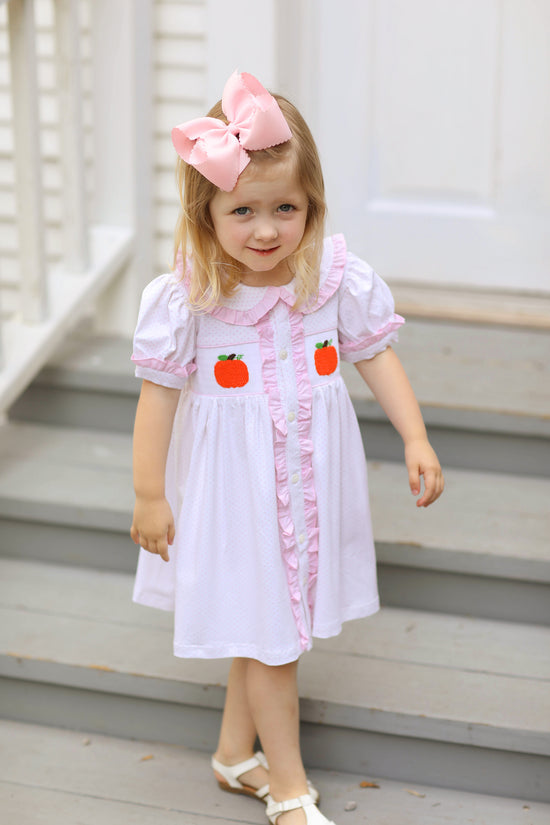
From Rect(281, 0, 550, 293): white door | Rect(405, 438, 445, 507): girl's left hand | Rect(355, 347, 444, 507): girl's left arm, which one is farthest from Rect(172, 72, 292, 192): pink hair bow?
Rect(281, 0, 550, 293): white door

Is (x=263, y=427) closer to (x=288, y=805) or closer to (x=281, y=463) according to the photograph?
(x=281, y=463)

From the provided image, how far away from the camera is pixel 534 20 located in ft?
9.42

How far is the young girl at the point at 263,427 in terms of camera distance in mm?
1607

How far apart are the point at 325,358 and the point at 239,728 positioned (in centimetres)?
77

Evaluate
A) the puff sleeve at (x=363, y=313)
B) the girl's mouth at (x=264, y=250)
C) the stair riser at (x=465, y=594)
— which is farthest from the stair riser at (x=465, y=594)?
the girl's mouth at (x=264, y=250)

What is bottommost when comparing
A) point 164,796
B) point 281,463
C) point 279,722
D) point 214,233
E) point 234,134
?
point 164,796

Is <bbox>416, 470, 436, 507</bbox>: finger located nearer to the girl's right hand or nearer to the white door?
the girl's right hand

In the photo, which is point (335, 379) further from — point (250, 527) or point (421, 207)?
point (421, 207)

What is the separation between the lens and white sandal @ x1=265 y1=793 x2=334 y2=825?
1.82 m

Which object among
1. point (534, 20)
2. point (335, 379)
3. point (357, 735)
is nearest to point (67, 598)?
point (357, 735)

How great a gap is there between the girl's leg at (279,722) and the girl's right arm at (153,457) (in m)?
0.32

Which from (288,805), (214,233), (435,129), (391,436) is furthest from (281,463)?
(435,129)

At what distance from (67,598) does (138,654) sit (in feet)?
0.94

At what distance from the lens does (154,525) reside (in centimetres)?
169
